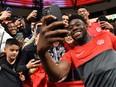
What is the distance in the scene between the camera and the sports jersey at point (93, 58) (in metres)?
3.10

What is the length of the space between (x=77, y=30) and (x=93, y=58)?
458 millimetres

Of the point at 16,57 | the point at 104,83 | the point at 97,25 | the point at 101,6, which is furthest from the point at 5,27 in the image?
the point at 101,6

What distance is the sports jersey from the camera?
3096 mm

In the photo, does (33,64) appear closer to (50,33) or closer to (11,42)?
(11,42)

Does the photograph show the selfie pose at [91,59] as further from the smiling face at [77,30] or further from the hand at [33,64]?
the hand at [33,64]

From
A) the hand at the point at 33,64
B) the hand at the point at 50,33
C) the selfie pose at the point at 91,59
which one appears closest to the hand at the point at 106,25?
the selfie pose at the point at 91,59

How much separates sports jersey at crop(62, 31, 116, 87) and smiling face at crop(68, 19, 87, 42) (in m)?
0.11

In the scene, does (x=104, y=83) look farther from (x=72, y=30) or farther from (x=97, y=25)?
(x=97, y=25)

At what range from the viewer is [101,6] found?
15625mm

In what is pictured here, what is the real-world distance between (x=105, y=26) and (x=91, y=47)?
0.95m

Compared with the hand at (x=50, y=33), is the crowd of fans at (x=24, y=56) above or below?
below

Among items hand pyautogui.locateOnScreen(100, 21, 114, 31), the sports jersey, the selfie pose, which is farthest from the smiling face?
hand pyautogui.locateOnScreen(100, 21, 114, 31)

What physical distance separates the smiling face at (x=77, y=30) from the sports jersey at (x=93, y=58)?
11cm

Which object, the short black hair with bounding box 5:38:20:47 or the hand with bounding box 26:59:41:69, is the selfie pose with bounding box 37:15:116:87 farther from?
the short black hair with bounding box 5:38:20:47
